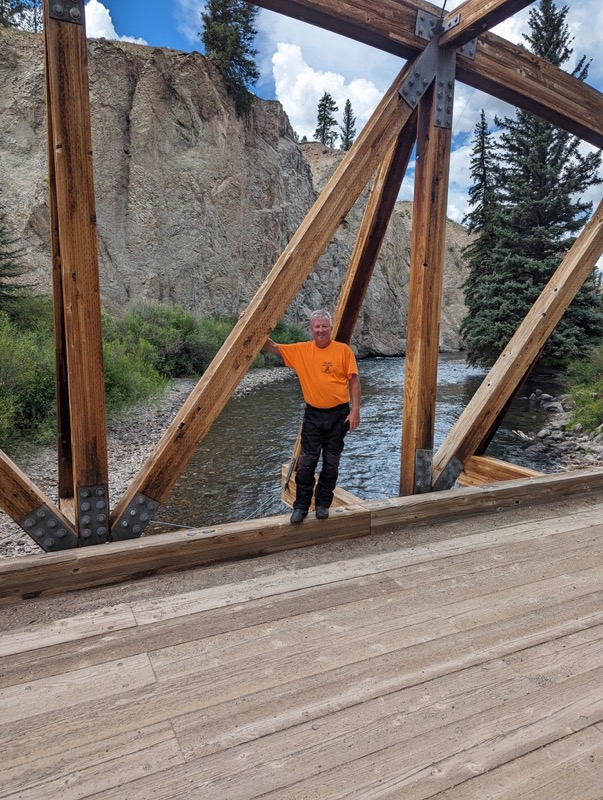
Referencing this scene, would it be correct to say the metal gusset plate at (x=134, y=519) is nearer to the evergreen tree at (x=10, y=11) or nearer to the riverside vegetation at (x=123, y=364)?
the riverside vegetation at (x=123, y=364)

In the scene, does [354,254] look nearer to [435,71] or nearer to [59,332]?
[435,71]

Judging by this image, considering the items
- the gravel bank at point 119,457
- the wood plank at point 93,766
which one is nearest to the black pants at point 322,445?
the wood plank at point 93,766

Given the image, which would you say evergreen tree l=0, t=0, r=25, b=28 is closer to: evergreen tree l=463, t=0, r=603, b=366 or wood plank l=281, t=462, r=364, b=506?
evergreen tree l=463, t=0, r=603, b=366

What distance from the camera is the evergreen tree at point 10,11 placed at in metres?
24.8

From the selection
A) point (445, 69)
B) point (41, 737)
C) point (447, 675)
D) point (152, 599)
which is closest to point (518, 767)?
point (447, 675)

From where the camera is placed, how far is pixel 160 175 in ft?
85.8

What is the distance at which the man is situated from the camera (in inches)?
124

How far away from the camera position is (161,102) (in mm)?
26000

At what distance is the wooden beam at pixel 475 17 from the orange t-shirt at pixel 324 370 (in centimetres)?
197

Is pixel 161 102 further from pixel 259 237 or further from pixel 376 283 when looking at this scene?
pixel 376 283

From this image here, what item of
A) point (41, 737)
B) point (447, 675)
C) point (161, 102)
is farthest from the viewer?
point (161, 102)

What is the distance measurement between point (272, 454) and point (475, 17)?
7.49 meters

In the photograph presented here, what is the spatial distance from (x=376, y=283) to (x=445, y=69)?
4148 cm

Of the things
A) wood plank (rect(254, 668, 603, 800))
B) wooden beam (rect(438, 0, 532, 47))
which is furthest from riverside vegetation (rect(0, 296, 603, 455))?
wood plank (rect(254, 668, 603, 800))
